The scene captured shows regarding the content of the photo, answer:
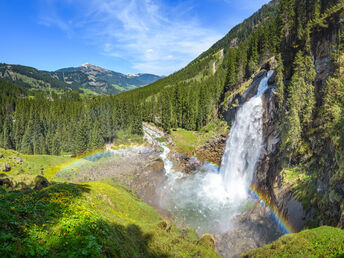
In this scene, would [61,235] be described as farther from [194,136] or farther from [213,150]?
[194,136]

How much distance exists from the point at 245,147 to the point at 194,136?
2901 cm

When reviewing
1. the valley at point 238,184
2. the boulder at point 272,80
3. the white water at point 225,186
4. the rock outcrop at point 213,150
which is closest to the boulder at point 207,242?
the valley at point 238,184

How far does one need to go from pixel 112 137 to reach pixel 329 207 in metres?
65.3

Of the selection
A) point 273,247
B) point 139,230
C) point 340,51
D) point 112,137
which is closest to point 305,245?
point 273,247

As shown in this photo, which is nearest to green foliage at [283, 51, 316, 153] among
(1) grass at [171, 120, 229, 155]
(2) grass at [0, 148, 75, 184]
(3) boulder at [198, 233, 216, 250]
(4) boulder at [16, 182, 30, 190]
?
(3) boulder at [198, 233, 216, 250]

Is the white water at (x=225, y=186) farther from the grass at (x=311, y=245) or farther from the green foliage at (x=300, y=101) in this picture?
the grass at (x=311, y=245)

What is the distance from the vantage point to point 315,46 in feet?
67.2

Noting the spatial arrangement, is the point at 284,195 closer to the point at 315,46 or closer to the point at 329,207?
the point at 329,207

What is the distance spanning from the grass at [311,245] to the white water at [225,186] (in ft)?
38.5

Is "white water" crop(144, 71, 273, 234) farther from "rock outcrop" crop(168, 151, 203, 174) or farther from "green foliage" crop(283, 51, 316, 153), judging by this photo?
"green foliage" crop(283, 51, 316, 153)

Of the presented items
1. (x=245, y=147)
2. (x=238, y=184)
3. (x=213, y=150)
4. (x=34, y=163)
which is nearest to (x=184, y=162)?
(x=213, y=150)

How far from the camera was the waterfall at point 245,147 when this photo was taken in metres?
29.3

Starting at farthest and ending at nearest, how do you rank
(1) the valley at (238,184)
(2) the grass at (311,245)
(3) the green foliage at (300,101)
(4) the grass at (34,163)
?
1. (4) the grass at (34,163)
2. (3) the green foliage at (300,101)
3. (2) the grass at (311,245)
4. (1) the valley at (238,184)

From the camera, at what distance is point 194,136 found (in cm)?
6028
